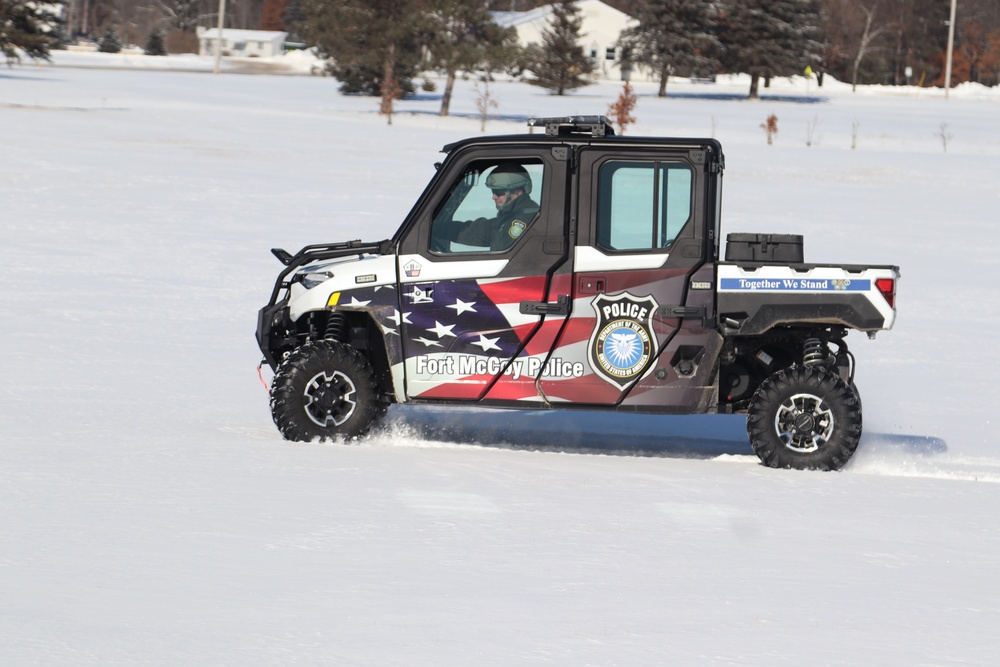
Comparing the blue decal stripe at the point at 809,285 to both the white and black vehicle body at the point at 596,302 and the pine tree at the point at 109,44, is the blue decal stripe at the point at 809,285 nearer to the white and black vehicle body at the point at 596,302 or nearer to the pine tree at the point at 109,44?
the white and black vehicle body at the point at 596,302

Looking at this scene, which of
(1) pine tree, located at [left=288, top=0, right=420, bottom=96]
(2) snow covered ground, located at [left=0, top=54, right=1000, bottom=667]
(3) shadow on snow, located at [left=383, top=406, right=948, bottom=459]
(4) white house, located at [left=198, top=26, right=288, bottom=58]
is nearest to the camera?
(2) snow covered ground, located at [left=0, top=54, right=1000, bottom=667]

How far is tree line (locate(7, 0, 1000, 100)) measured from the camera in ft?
179

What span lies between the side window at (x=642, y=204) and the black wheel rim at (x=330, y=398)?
1817 mm

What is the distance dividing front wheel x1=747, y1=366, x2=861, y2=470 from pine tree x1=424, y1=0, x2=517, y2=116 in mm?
46705

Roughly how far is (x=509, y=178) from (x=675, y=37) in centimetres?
7825

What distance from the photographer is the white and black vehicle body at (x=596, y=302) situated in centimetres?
809

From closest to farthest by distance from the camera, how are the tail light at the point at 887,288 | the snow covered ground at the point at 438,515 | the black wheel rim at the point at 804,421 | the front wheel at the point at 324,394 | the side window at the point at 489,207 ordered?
1. the snow covered ground at the point at 438,515
2. the tail light at the point at 887,288
3. the black wheel rim at the point at 804,421
4. the side window at the point at 489,207
5. the front wheel at the point at 324,394

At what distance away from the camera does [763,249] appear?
8.32 m

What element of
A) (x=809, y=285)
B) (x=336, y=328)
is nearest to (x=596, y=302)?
(x=809, y=285)

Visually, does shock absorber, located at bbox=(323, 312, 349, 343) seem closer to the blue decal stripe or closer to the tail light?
the blue decal stripe

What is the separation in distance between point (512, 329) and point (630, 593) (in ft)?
9.34

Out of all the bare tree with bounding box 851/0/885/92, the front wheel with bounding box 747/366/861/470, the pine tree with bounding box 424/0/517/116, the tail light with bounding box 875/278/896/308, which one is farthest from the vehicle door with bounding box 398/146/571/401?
the bare tree with bounding box 851/0/885/92

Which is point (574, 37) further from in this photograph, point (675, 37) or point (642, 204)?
point (642, 204)

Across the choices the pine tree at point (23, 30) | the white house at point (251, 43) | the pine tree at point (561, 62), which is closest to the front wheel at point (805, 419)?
the pine tree at point (23, 30)
